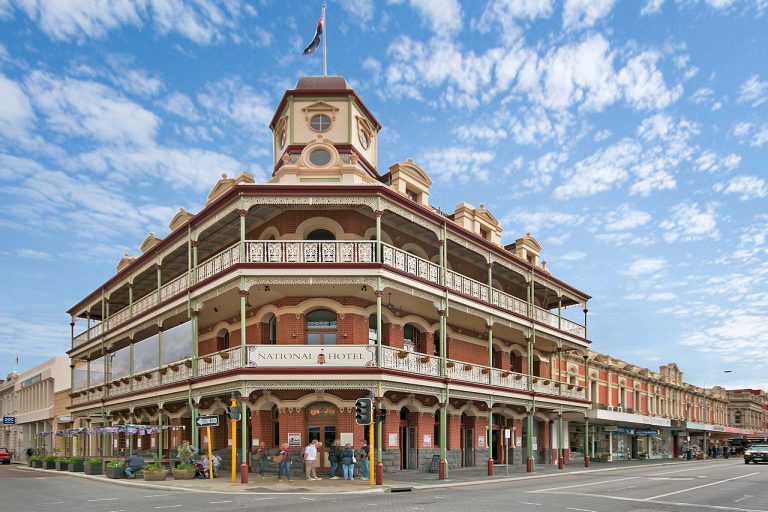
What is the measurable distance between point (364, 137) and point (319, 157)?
529 centimetres

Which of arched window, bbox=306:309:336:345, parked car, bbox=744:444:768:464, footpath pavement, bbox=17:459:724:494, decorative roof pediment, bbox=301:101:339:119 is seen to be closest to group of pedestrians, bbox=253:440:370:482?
footpath pavement, bbox=17:459:724:494

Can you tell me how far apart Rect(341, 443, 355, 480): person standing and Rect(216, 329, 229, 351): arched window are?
1041 cm

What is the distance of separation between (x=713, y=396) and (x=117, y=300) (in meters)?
72.4

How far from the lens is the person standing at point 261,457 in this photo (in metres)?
27.1

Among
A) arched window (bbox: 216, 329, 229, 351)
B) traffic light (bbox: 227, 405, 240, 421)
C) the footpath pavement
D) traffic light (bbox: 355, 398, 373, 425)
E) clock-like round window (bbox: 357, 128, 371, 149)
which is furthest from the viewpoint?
clock-like round window (bbox: 357, 128, 371, 149)

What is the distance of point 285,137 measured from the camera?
110ft

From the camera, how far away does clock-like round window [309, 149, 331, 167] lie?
2961cm

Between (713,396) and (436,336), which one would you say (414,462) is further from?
(713,396)

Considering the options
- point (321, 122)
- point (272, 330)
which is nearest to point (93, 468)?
point (272, 330)

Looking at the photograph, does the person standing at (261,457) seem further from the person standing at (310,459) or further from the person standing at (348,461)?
the person standing at (348,461)

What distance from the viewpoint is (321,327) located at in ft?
92.2

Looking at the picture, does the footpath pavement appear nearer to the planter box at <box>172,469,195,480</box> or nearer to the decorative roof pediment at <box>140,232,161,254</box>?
the planter box at <box>172,469,195,480</box>

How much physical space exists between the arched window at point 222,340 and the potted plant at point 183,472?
7983mm

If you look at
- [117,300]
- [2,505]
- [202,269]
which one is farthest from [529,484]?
[117,300]
